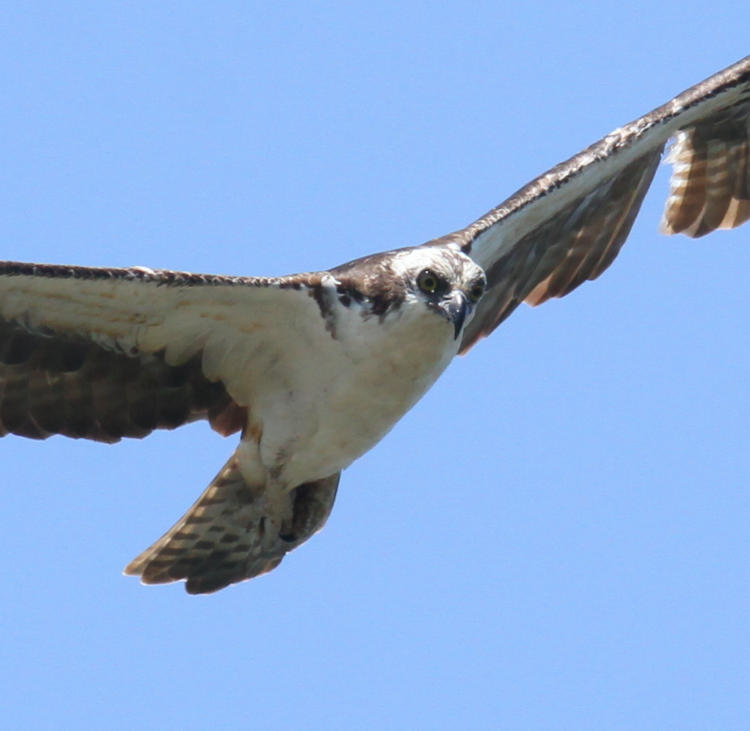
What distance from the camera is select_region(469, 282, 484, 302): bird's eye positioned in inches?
391

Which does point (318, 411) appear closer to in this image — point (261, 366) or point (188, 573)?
point (261, 366)

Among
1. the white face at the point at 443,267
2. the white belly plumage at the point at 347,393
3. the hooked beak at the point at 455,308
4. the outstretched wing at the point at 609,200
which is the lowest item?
the white belly plumage at the point at 347,393

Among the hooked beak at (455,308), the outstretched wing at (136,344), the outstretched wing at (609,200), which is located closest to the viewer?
the hooked beak at (455,308)

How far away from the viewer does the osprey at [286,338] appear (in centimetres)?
979

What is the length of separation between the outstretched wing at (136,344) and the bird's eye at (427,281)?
0.61m

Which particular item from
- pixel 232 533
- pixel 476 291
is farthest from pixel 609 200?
pixel 232 533

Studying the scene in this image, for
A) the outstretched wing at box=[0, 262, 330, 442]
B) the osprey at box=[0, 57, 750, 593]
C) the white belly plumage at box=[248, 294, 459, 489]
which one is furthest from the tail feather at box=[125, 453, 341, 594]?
the outstretched wing at box=[0, 262, 330, 442]

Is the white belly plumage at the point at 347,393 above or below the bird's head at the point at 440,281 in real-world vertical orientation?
below

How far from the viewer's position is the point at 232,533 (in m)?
11.4

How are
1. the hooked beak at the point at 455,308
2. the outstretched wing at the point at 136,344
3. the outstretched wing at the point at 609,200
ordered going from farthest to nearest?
1. the outstretched wing at the point at 609,200
2. the outstretched wing at the point at 136,344
3. the hooked beak at the point at 455,308

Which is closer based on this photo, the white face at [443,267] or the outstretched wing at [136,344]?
the white face at [443,267]

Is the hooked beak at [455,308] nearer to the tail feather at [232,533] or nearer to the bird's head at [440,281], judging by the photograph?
the bird's head at [440,281]

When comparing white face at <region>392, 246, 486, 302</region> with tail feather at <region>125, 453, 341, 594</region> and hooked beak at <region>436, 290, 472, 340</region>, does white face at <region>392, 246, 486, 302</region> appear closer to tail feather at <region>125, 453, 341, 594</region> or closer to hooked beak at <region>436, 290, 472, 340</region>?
hooked beak at <region>436, 290, 472, 340</region>

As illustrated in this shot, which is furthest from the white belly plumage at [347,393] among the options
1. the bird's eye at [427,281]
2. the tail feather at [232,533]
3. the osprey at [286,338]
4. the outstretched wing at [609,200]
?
the outstretched wing at [609,200]
